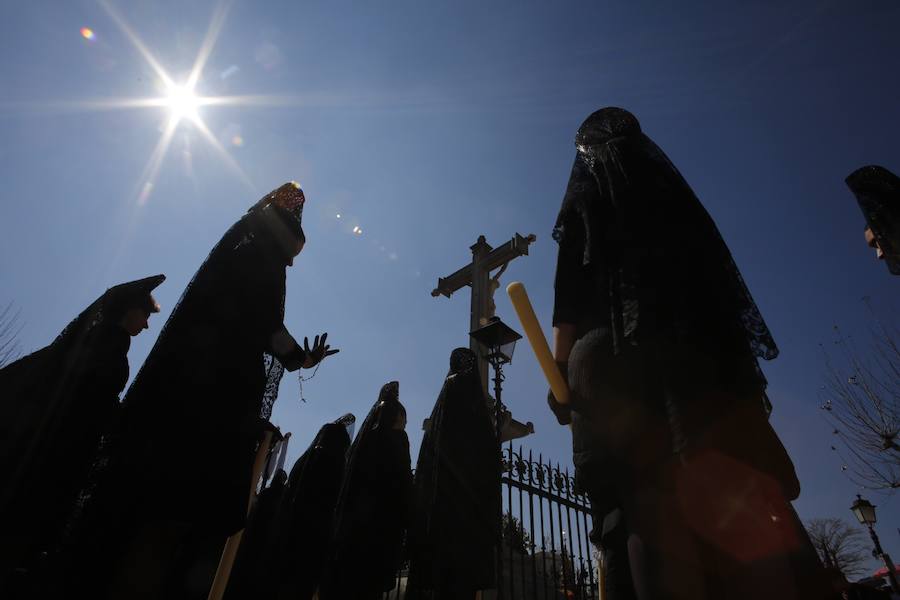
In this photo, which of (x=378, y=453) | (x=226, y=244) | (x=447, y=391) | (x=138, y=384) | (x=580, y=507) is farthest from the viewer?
(x=580, y=507)

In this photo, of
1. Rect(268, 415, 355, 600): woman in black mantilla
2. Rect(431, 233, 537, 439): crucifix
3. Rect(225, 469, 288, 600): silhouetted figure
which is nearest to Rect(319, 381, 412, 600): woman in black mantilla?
Rect(268, 415, 355, 600): woman in black mantilla

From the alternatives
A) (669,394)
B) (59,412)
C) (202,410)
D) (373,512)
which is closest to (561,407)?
(669,394)

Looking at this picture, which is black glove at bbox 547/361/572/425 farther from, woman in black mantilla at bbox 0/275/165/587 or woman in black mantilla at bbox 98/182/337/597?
woman in black mantilla at bbox 0/275/165/587

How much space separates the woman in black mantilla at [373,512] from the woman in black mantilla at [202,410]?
2551mm

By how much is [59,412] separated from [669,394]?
339 cm

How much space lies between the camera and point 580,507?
23.6 ft

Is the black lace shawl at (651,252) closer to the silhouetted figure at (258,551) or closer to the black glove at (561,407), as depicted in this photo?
the black glove at (561,407)

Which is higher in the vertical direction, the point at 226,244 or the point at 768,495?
the point at 226,244

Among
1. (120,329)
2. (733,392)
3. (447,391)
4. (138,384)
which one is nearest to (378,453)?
(447,391)

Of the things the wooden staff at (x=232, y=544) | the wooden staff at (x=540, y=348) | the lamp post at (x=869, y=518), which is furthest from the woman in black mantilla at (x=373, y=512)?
the lamp post at (x=869, y=518)

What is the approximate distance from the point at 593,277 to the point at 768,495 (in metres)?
0.88

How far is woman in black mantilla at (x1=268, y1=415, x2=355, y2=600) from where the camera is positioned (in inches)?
201

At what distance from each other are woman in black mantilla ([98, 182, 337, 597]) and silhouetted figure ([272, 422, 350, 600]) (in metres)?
3.20

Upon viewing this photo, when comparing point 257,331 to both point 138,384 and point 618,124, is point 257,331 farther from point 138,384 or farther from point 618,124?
point 618,124
